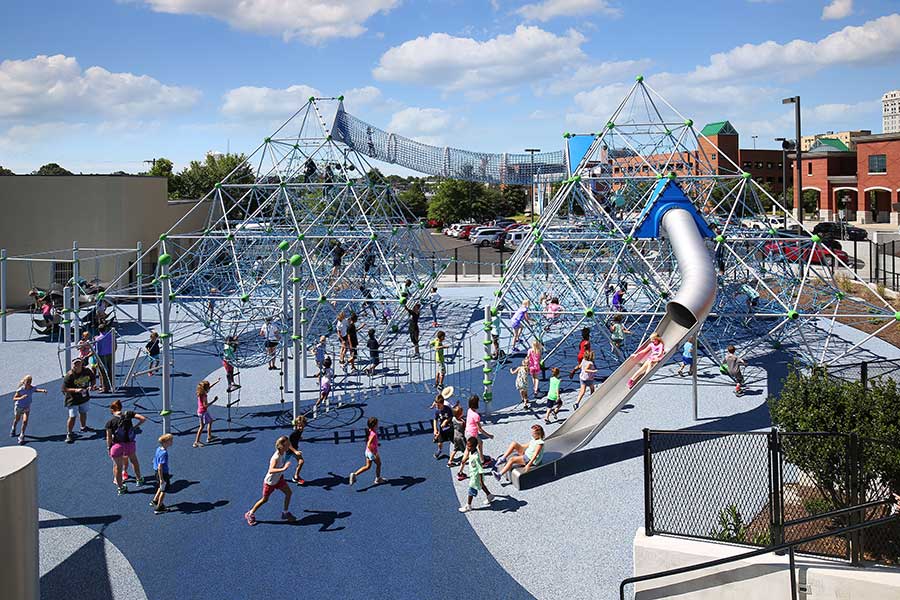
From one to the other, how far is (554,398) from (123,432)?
8538mm

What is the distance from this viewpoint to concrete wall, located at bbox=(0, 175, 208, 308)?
3422 centimetres

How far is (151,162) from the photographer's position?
298 feet

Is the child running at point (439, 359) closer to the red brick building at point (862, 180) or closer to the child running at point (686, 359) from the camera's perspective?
the child running at point (686, 359)

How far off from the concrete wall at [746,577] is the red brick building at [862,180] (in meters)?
61.0

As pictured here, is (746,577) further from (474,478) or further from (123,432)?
(123,432)

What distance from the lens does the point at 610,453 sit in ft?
47.8

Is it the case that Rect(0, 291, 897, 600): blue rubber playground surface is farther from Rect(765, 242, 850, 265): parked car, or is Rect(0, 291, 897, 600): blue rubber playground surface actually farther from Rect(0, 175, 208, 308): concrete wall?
Rect(0, 175, 208, 308): concrete wall

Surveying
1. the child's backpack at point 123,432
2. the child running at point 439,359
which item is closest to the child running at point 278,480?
the child's backpack at point 123,432

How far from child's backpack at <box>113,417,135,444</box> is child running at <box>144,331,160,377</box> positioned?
27.2 ft

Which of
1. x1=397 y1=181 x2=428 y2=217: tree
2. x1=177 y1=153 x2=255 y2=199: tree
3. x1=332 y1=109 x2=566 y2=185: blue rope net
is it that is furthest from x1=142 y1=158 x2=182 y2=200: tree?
x1=332 y1=109 x2=566 y2=185: blue rope net

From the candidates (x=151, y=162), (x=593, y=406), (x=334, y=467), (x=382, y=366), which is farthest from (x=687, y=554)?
(x=151, y=162)

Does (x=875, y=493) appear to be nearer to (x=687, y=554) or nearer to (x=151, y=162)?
(x=687, y=554)

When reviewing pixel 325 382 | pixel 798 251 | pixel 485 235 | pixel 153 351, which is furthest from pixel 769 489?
pixel 485 235

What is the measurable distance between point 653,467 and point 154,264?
110 ft
